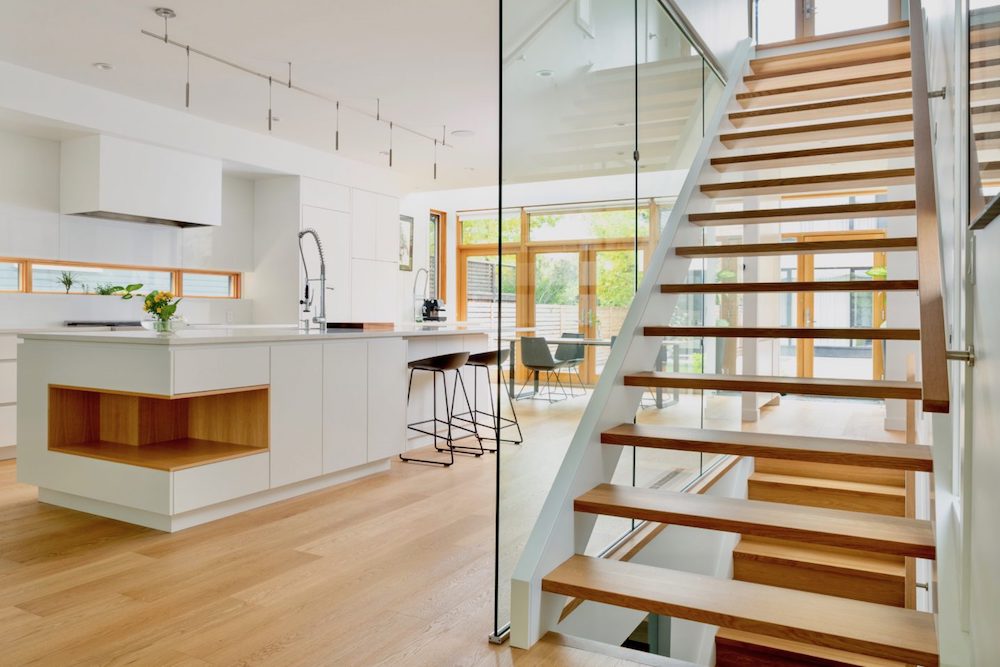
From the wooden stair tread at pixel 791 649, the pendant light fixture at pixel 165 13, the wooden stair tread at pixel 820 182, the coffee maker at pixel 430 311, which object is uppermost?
the pendant light fixture at pixel 165 13

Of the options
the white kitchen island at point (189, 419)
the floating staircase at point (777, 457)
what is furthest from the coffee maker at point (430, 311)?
the floating staircase at point (777, 457)

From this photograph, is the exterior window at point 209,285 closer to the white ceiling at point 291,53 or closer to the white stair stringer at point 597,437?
the white ceiling at point 291,53

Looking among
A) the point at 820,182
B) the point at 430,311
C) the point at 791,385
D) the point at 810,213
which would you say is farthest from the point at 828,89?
the point at 430,311

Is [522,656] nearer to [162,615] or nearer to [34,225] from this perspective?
[162,615]

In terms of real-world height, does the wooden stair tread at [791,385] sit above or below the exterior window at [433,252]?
below

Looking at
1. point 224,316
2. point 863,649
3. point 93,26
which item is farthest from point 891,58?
point 224,316

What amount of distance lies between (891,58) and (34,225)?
6205 millimetres

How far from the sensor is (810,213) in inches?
130

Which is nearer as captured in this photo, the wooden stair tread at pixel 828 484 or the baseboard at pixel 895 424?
the wooden stair tread at pixel 828 484

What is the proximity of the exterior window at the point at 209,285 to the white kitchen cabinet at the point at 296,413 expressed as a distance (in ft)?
12.2

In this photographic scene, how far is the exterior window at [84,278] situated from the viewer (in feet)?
19.0

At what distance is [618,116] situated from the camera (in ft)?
9.67

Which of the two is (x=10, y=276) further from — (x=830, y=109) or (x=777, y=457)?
(x=830, y=109)

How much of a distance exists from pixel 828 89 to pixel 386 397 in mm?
3332
